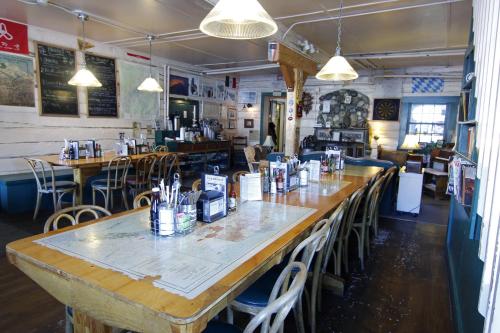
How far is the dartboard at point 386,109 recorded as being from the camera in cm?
799

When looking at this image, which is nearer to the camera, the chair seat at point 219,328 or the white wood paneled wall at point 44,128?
the chair seat at point 219,328

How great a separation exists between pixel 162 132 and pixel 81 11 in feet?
10.4

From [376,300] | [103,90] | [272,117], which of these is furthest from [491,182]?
[272,117]

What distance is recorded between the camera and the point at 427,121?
25.5ft

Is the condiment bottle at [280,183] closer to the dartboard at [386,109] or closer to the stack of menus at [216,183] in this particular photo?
the stack of menus at [216,183]

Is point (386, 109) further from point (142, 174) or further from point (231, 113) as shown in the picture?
point (142, 174)

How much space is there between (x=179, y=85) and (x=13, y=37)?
3542mm

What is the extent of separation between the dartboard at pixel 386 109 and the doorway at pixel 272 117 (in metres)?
2.61

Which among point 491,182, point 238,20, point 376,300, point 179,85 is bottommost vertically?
point 376,300

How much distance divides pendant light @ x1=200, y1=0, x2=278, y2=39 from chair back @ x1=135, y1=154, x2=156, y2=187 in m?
2.98

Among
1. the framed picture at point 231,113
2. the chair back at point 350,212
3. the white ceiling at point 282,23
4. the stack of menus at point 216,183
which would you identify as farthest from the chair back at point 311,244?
the framed picture at point 231,113

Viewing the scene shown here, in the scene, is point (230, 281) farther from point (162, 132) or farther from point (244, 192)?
point (162, 132)

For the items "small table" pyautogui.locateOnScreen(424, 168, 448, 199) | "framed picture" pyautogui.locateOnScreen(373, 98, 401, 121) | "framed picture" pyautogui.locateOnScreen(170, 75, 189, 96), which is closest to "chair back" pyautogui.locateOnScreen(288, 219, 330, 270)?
"small table" pyautogui.locateOnScreen(424, 168, 448, 199)

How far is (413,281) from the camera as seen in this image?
9.16 ft
